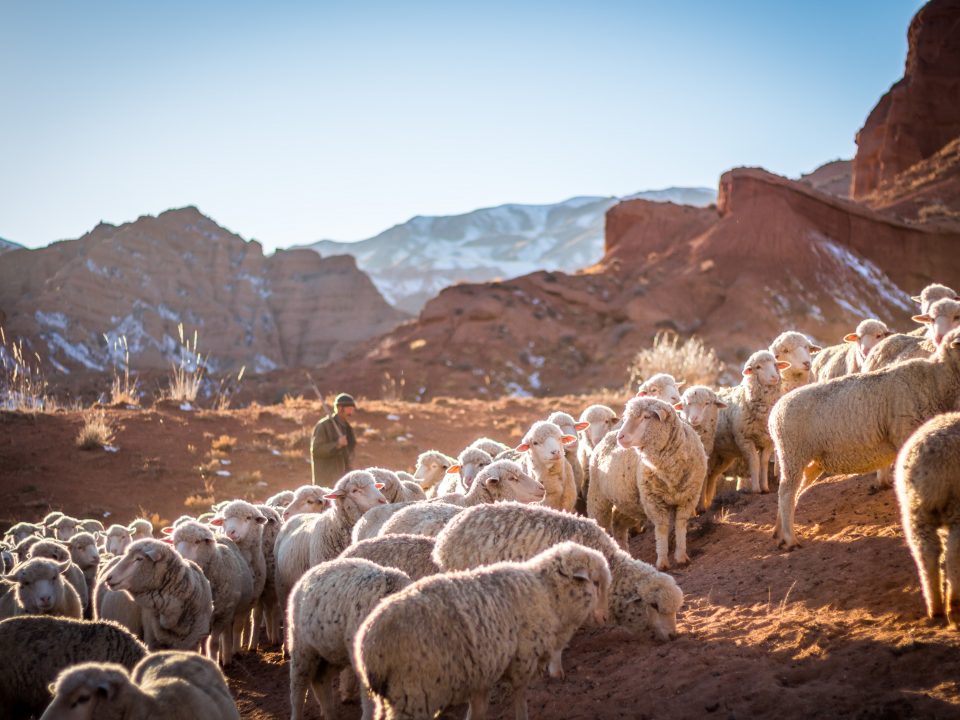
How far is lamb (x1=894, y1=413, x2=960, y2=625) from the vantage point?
194 inches

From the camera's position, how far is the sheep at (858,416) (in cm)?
667

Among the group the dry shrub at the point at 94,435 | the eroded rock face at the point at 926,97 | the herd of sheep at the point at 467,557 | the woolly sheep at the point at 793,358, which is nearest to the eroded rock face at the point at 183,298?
the dry shrub at the point at 94,435

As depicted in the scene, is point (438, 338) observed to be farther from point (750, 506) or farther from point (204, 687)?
point (204, 687)

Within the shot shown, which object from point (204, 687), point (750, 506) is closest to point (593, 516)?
point (750, 506)

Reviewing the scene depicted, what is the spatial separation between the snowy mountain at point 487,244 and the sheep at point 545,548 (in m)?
103

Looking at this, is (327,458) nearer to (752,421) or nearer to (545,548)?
(752,421)

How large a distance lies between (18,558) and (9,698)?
4.16 metres

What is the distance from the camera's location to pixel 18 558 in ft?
29.4

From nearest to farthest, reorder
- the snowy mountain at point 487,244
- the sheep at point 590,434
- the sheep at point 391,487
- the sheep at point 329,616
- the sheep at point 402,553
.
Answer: the sheep at point 329,616 < the sheep at point 402,553 < the sheep at point 391,487 < the sheep at point 590,434 < the snowy mountain at point 487,244

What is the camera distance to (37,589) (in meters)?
6.68

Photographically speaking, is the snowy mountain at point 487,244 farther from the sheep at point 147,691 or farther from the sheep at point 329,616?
the sheep at point 147,691

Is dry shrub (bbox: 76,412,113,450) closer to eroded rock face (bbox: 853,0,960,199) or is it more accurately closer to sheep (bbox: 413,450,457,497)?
sheep (bbox: 413,450,457,497)

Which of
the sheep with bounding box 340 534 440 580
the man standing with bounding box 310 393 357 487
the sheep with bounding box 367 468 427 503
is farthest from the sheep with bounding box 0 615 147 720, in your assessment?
the man standing with bounding box 310 393 357 487

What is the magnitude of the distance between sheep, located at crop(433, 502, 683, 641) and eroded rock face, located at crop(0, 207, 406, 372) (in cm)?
4541
